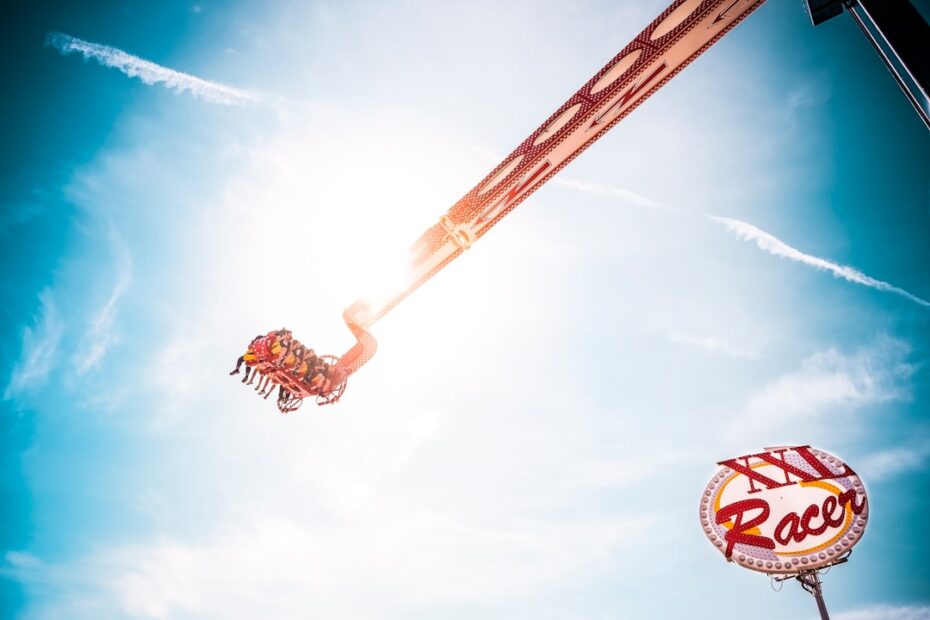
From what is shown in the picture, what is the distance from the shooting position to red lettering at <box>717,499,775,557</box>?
710 cm

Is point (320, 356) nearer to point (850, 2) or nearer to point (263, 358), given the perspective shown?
point (263, 358)

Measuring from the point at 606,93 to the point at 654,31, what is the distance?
1.00 metres

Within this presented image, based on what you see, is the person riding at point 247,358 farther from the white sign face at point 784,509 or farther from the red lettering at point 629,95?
the white sign face at point 784,509

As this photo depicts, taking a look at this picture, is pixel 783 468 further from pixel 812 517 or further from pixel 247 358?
pixel 247 358

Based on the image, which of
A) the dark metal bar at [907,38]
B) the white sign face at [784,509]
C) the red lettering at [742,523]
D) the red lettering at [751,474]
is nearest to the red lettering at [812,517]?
the white sign face at [784,509]

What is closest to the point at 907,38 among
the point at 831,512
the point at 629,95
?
the point at 629,95

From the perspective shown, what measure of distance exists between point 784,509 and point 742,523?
766 mm

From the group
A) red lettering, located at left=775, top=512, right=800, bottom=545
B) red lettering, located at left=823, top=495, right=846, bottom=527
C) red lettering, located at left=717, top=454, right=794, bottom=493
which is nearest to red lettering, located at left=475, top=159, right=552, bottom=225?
red lettering, located at left=717, top=454, right=794, bottom=493

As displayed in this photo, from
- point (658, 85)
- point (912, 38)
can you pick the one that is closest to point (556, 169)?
point (658, 85)

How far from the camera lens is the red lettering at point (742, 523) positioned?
23.3 feet

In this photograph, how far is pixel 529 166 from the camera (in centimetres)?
736

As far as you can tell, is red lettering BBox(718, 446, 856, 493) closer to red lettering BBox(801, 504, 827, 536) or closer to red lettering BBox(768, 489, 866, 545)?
red lettering BBox(768, 489, 866, 545)

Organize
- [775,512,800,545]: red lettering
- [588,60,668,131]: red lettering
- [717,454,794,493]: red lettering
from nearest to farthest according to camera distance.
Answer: [588,60,668,131]: red lettering → [775,512,800,545]: red lettering → [717,454,794,493]: red lettering

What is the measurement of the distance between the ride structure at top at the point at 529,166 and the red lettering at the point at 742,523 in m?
6.81
